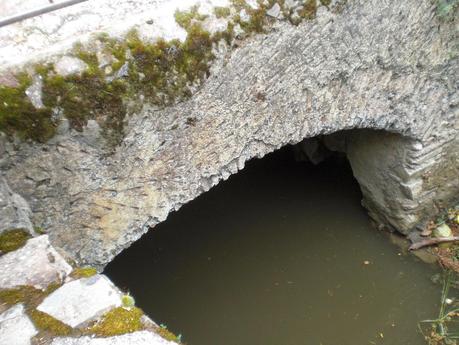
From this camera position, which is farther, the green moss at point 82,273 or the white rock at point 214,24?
the white rock at point 214,24

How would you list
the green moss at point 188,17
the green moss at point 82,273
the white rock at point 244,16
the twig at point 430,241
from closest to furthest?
the green moss at point 82,273 → the green moss at point 188,17 → the white rock at point 244,16 → the twig at point 430,241

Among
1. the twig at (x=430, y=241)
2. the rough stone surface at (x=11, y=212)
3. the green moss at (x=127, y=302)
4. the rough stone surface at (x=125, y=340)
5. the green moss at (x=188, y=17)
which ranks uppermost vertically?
the green moss at (x=188, y=17)

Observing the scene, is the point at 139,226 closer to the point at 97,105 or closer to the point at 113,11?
the point at 97,105

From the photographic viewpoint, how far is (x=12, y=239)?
1569 mm

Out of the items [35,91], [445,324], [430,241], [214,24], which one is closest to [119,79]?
[35,91]

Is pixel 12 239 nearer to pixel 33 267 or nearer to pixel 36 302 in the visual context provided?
pixel 33 267

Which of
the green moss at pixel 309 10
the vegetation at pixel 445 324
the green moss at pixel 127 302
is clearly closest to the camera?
the green moss at pixel 127 302

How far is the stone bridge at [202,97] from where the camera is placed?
64.6 inches

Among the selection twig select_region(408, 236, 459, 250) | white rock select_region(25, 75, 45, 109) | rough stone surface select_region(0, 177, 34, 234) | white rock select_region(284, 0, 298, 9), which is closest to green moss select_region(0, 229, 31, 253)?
rough stone surface select_region(0, 177, 34, 234)

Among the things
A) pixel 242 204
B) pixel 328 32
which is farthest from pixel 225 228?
pixel 328 32

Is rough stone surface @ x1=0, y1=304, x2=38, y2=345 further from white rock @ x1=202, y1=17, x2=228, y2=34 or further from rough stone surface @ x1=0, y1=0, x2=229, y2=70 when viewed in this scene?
white rock @ x1=202, y1=17, x2=228, y2=34

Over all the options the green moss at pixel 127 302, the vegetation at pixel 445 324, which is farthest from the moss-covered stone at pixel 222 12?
the vegetation at pixel 445 324

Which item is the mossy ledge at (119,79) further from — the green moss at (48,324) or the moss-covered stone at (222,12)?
the green moss at (48,324)

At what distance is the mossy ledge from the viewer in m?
1.55
